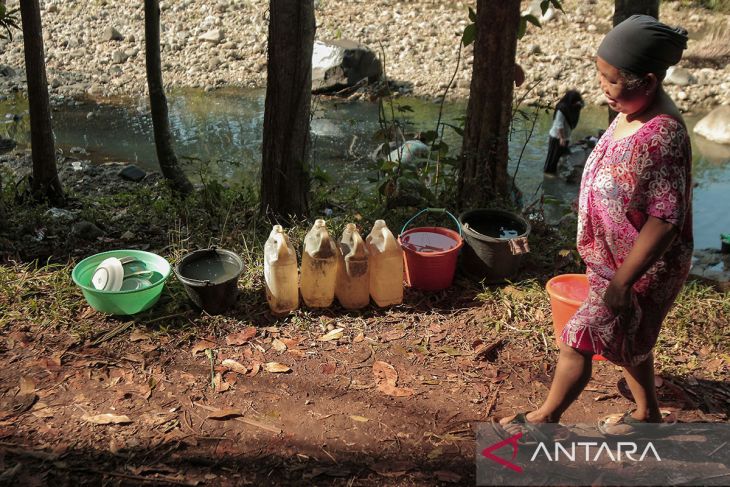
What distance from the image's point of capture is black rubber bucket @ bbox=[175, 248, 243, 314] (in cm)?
354

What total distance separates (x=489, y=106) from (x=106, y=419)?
3118mm

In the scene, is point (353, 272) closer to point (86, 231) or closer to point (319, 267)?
point (319, 267)

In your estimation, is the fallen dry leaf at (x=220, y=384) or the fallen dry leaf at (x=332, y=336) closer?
the fallen dry leaf at (x=220, y=384)

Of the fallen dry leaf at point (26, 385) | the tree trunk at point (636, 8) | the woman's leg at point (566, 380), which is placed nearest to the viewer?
the woman's leg at point (566, 380)

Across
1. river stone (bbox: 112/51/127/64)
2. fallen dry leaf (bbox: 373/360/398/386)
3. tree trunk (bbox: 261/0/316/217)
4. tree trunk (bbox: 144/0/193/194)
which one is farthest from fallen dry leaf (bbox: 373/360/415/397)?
river stone (bbox: 112/51/127/64)

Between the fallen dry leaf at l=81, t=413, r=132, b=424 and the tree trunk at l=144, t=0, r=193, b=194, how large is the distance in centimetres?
354

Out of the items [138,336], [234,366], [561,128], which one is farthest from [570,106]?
[138,336]

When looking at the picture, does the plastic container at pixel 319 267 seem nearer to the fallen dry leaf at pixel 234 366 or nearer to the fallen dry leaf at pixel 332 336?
the fallen dry leaf at pixel 332 336

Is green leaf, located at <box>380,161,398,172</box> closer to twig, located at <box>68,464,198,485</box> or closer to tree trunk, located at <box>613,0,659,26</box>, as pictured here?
tree trunk, located at <box>613,0,659,26</box>

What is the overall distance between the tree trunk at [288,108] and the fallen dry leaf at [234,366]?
1.50 metres

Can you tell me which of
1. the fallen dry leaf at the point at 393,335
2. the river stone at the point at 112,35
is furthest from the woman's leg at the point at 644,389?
the river stone at the point at 112,35

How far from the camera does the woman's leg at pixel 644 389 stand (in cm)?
257

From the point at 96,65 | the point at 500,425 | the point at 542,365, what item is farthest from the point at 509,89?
the point at 96,65

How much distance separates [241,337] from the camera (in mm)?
3518
